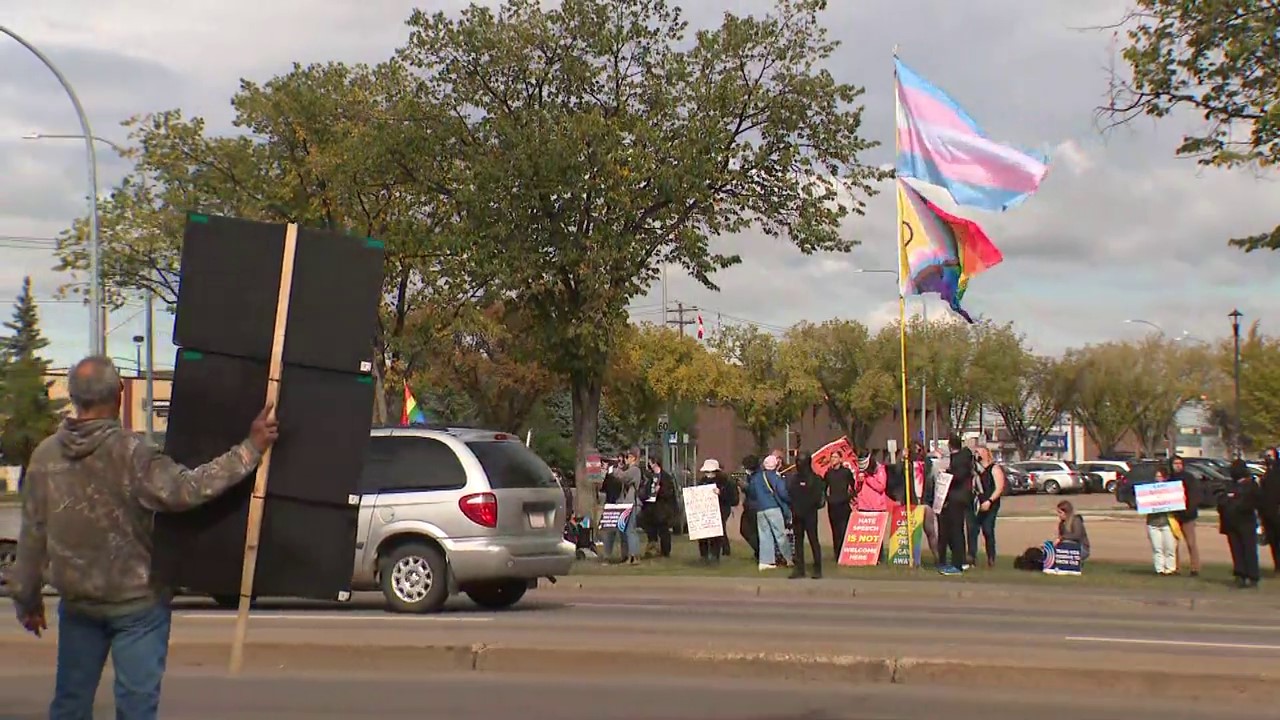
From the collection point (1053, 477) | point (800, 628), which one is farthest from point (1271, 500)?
point (1053, 477)

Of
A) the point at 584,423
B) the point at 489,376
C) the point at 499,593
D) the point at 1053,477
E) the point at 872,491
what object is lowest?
the point at 499,593

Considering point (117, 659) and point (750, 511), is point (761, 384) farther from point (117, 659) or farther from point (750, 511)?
point (117, 659)

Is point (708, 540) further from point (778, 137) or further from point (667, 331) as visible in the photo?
point (667, 331)

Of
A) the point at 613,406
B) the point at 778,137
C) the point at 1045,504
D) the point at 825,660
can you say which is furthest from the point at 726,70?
the point at 613,406

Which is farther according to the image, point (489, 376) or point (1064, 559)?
point (489, 376)

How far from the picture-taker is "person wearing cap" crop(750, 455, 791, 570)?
22.3 meters

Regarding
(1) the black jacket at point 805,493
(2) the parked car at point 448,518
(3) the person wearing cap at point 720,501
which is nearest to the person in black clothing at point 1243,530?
(1) the black jacket at point 805,493

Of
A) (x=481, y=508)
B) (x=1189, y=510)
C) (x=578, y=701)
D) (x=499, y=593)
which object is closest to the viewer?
(x=578, y=701)

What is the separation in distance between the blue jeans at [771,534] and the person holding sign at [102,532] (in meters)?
17.2

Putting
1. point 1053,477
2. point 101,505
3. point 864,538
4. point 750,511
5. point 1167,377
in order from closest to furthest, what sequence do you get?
point 101,505 → point 864,538 → point 750,511 → point 1053,477 → point 1167,377

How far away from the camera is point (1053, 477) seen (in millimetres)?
63750

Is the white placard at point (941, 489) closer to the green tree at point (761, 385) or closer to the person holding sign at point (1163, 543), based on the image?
the person holding sign at point (1163, 543)

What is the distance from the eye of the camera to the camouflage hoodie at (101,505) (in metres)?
5.45

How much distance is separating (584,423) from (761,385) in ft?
185
